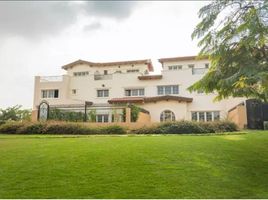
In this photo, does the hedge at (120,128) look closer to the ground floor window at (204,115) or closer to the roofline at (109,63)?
the ground floor window at (204,115)

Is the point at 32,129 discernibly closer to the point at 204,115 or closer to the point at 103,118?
the point at 103,118

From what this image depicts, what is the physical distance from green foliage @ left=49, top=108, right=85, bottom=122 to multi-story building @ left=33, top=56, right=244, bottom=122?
4298mm

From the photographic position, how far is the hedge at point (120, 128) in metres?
20.5

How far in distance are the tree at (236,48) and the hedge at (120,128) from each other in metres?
8.67

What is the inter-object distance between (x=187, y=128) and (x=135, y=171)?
469 inches

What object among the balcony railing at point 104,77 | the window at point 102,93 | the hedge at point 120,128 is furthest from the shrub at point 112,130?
the balcony railing at point 104,77

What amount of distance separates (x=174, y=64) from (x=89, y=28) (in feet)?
94.7

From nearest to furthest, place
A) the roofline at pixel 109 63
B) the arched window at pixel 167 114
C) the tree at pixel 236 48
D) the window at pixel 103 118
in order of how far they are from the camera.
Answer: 1. the tree at pixel 236 48
2. the window at pixel 103 118
3. the arched window at pixel 167 114
4. the roofline at pixel 109 63

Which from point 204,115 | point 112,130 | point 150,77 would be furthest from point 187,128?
point 150,77

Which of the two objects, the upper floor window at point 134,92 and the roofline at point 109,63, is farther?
→ the roofline at point 109,63

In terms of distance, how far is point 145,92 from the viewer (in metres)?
36.7

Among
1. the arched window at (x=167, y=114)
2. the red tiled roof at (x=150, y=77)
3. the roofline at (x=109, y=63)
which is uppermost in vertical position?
the roofline at (x=109, y=63)

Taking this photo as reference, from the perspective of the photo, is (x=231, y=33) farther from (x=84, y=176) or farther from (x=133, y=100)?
(x=133, y=100)

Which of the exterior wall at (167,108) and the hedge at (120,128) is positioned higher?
the exterior wall at (167,108)
